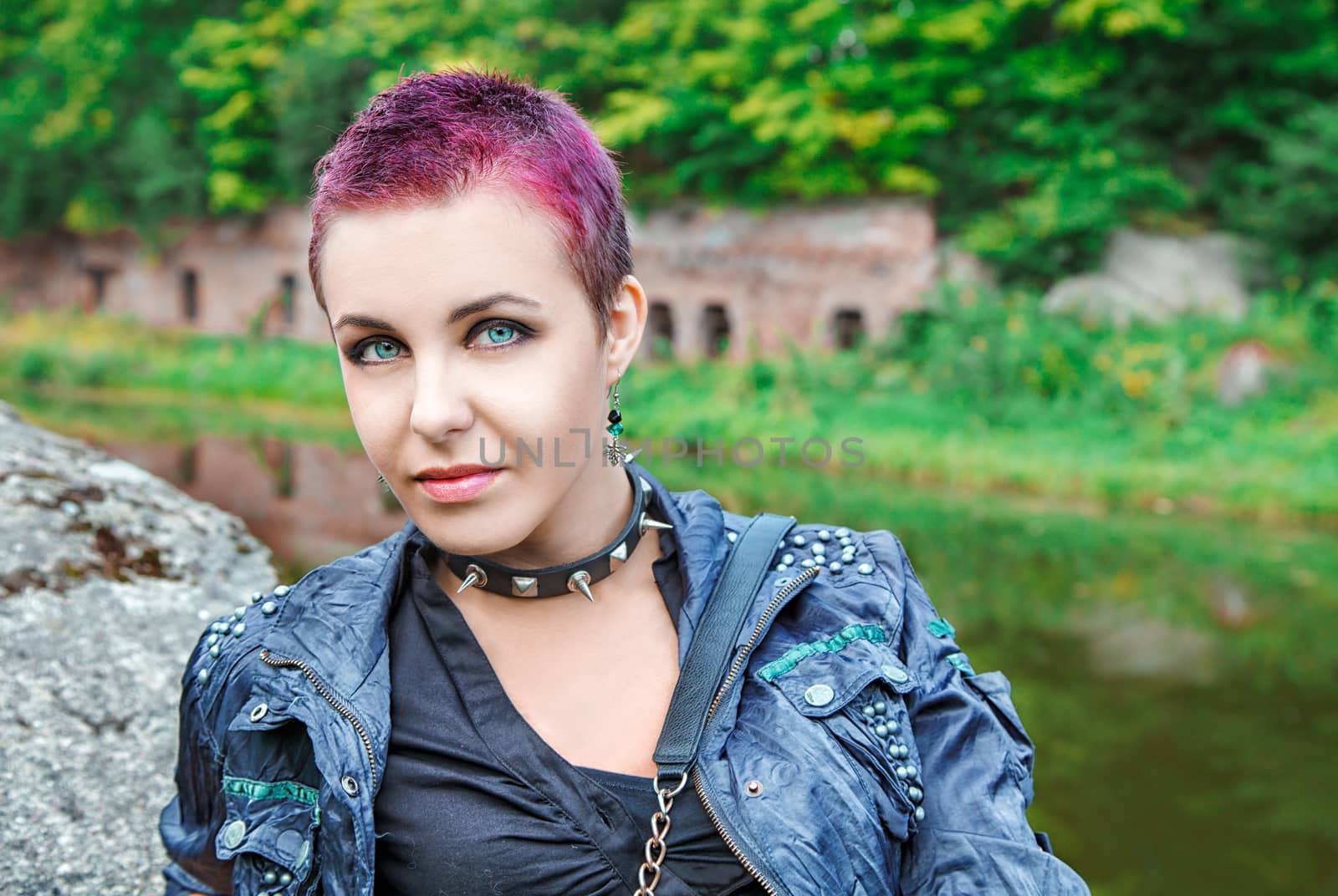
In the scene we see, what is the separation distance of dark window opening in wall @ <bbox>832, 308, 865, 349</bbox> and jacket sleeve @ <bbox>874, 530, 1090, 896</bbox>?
1341cm

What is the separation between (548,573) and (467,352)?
362mm

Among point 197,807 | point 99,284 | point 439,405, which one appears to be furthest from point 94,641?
point 99,284

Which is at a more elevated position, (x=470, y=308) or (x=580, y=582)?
(x=470, y=308)

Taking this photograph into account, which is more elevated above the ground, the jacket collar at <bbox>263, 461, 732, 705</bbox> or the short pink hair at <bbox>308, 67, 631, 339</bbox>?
the short pink hair at <bbox>308, 67, 631, 339</bbox>

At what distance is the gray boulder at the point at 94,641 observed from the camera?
2107mm

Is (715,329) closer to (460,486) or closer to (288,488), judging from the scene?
(288,488)

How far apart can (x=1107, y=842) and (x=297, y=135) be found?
55.0 ft

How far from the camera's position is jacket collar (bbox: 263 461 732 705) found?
1.52 m

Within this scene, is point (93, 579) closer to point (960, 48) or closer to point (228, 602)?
point (228, 602)

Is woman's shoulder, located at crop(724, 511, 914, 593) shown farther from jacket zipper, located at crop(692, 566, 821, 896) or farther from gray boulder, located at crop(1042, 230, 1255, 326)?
gray boulder, located at crop(1042, 230, 1255, 326)

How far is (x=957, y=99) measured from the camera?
13828 millimetres

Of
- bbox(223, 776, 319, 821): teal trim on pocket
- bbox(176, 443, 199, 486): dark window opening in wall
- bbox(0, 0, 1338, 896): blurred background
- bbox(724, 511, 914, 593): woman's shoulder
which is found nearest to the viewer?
bbox(223, 776, 319, 821): teal trim on pocket

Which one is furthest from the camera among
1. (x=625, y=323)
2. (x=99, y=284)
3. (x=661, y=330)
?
(x=99, y=284)

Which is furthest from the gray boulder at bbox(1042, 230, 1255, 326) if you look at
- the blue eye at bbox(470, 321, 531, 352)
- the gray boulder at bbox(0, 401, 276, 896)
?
the blue eye at bbox(470, 321, 531, 352)
